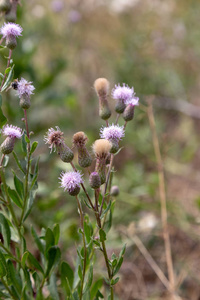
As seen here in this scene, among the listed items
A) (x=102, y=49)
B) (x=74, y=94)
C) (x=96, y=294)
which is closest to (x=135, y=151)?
(x=74, y=94)

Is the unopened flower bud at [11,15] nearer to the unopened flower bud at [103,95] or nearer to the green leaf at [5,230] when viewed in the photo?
the unopened flower bud at [103,95]

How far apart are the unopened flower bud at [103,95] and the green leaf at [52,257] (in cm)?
53

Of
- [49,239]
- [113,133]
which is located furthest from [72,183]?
[49,239]

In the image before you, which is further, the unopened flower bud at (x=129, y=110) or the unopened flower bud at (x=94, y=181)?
the unopened flower bud at (x=129, y=110)

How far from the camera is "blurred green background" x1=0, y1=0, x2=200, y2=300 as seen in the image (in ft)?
9.15

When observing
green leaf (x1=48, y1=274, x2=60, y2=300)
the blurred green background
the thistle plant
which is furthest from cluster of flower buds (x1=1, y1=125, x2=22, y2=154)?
the blurred green background

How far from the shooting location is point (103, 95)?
1.62 m

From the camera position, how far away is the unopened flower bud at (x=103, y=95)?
1.57m

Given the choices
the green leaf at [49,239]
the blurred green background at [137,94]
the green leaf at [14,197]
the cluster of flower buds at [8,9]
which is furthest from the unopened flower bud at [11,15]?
the blurred green background at [137,94]

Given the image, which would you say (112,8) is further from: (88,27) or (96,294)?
(96,294)

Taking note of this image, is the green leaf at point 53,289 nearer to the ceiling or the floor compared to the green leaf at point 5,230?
nearer to the floor

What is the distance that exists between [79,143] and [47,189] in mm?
1388

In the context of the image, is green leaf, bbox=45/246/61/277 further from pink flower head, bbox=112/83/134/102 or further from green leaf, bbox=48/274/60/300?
pink flower head, bbox=112/83/134/102

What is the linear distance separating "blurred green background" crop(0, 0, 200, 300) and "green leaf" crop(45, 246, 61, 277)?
0.74 metres
